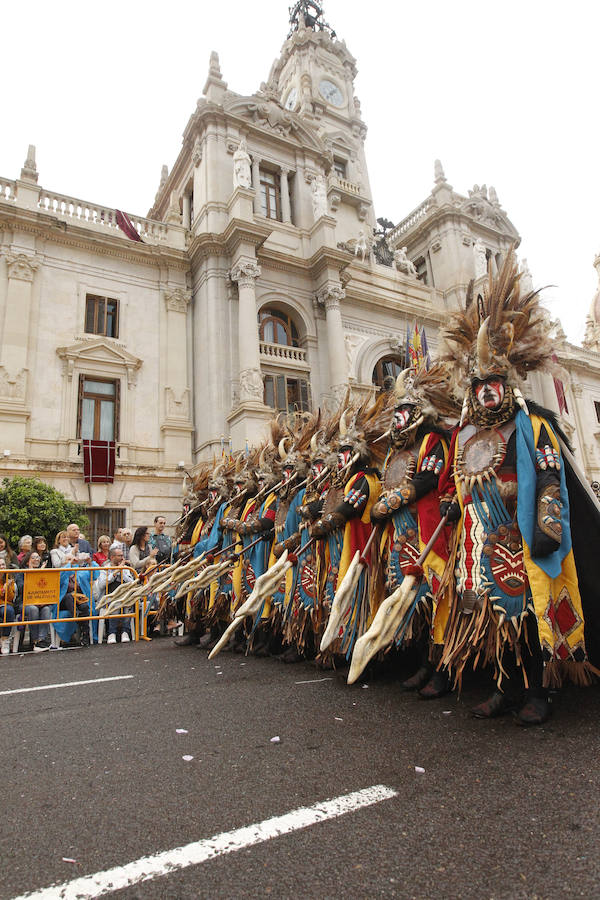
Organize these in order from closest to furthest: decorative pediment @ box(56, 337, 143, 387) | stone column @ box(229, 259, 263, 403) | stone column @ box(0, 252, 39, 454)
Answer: stone column @ box(0, 252, 39, 454), decorative pediment @ box(56, 337, 143, 387), stone column @ box(229, 259, 263, 403)

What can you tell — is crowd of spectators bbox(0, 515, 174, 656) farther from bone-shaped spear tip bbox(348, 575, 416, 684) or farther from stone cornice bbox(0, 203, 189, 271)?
stone cornice bbox(0, 203, 189, 271)

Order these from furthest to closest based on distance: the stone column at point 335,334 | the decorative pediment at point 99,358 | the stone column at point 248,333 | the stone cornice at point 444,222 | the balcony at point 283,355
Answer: the stone cornice at point 444,222 → the stone column at point 335,334 → the balcony at point 283,355 → the stone column at point 248,333 → the decorative pediment at point 99,358

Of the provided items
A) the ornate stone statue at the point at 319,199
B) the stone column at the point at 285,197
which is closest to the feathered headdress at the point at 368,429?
the ornate stone statue at the point at 319,199

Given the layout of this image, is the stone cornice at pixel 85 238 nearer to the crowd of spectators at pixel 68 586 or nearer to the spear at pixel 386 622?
the crowd of spectators at pixel 68 586

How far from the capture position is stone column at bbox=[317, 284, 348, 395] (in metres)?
19.8

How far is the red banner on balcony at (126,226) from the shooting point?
1880 cm

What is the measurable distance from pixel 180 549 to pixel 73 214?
1534cm

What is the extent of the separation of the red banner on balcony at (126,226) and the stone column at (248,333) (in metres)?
3.69

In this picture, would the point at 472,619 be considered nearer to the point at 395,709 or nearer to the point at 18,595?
the point at 395,709

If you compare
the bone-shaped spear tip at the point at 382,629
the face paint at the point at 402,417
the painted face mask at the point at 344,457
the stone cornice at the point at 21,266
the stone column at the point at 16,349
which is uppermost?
the stone cornice at the point at 21,266

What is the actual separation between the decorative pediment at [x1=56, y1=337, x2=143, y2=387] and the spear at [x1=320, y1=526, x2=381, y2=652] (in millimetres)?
14987

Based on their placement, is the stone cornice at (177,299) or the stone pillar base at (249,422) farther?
the stone cornice at (177,299)

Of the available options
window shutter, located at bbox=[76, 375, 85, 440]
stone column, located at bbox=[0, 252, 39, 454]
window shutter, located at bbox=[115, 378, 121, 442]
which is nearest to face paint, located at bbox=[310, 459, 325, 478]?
stone column, located at bbox=[0, 252, 39, 454]

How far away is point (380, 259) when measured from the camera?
83.3 ft
